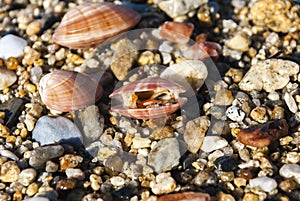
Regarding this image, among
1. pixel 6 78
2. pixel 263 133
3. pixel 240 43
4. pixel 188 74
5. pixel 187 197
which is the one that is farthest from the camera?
pixel 240 43

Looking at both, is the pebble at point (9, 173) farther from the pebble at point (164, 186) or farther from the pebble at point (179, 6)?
the pebble at point (179, 6)

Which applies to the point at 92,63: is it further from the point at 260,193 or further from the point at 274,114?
the point at 260,193

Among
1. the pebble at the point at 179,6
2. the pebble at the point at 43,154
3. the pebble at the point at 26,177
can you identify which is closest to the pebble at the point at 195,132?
the pebble at the point at 43,154

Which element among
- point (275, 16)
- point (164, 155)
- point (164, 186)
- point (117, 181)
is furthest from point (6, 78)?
point (275, 16)

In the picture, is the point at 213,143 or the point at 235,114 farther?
the point at 235,114

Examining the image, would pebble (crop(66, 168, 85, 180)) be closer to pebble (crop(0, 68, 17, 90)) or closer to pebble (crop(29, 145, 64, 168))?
pebble (crop(29, 145, 64, 168))

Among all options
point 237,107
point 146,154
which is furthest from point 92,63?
point 237,107

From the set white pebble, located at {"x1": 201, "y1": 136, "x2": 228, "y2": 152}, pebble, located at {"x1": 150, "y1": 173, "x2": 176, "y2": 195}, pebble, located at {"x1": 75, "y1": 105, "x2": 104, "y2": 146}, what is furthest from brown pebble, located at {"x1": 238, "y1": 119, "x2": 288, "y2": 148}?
pebble, located at {"x1": 75, "y1": 105, "x2": 104, "y2": 146}

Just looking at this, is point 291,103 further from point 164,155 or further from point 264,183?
point 164,155
